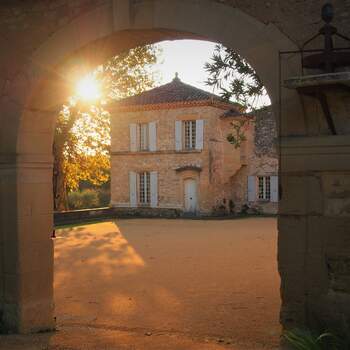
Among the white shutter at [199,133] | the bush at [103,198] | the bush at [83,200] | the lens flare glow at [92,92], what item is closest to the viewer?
the lens flare glow at [92,92]

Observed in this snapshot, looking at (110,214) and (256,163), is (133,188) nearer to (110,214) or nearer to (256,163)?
(110,214)

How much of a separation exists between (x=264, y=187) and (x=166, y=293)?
15.9 meters

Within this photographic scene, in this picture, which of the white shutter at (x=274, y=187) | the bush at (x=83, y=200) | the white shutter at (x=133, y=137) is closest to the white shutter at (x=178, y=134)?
the white shutter at (x=133, y=137)

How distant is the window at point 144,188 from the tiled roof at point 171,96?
341cm

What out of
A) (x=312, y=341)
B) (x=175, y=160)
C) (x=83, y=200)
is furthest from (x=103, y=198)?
(x=312, y=341)

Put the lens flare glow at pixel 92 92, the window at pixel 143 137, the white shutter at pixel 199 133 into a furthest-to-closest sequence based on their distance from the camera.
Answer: the window at pixel 143 137 < the white shutter at pixel 199 133 < the lens flare glow at pixel 92 92

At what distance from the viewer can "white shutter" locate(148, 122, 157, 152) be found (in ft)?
75.5

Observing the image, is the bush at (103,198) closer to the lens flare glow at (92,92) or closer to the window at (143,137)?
the window at (143,137)

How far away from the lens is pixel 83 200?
2908 centimetres

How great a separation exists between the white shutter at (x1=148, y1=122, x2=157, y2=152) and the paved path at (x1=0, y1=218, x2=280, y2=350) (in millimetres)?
8110

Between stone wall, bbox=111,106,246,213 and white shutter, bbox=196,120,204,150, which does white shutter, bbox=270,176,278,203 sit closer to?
stone wall, bbox=111,106,246,213

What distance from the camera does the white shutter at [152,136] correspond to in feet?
75.5

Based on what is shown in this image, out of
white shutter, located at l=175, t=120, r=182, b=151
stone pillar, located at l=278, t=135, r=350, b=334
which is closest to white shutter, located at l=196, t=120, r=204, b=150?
white shutter, located at l=175, t=120, r=182, b=151

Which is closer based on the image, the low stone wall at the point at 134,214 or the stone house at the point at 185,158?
the low stone wall at the point at 134,214
